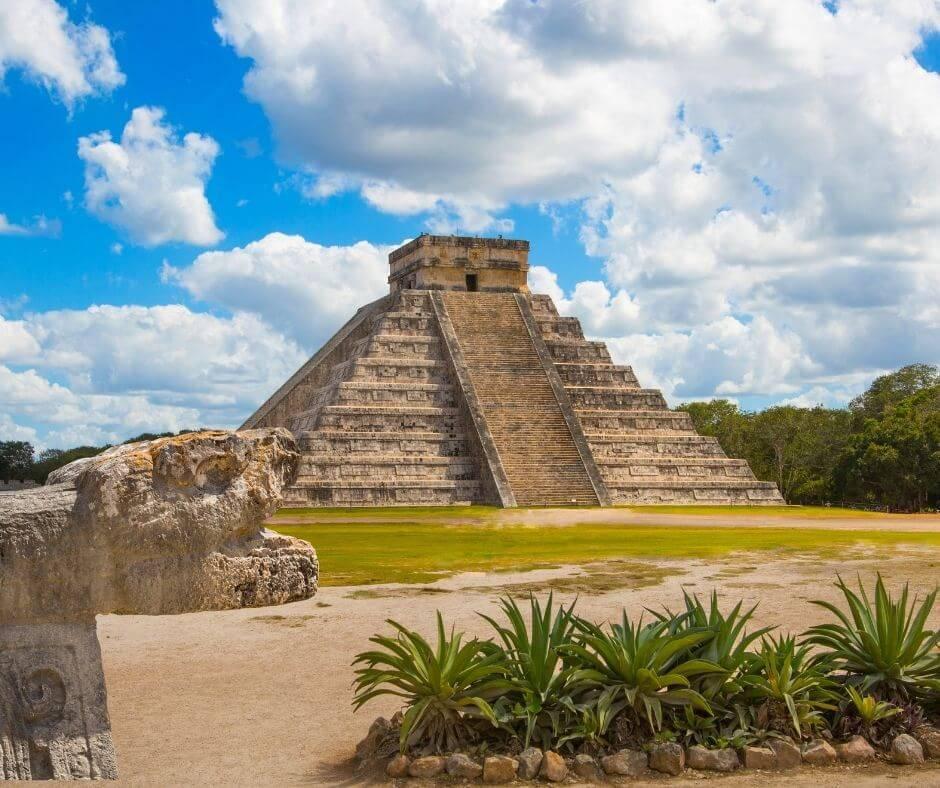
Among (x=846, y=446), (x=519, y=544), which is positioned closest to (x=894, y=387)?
(x=846, y=446)

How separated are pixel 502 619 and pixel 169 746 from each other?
151 inches

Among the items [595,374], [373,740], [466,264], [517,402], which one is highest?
[466,264]

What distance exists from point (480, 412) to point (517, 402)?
1.65m

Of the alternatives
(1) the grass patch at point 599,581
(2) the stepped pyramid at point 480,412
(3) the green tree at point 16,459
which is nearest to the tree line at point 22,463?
(3) the green tree at point 16,459

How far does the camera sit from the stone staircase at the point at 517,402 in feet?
95.3

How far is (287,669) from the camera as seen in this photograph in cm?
786

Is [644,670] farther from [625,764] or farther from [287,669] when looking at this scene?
[287,669]

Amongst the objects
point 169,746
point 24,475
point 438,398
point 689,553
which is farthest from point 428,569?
point 24,475

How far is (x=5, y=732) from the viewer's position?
14.9 ft

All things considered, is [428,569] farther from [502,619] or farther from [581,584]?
[502,619]

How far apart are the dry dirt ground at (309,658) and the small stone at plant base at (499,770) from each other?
0.59 meters

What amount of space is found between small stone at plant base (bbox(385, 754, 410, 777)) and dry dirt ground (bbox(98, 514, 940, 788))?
0.10 meters

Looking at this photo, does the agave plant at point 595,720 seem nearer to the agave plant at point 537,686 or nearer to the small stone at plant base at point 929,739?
the agave plant at point 537,686

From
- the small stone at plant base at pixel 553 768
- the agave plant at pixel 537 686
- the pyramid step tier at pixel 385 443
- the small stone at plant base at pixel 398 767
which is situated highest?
the pyramid step tier at pixel 385 443
